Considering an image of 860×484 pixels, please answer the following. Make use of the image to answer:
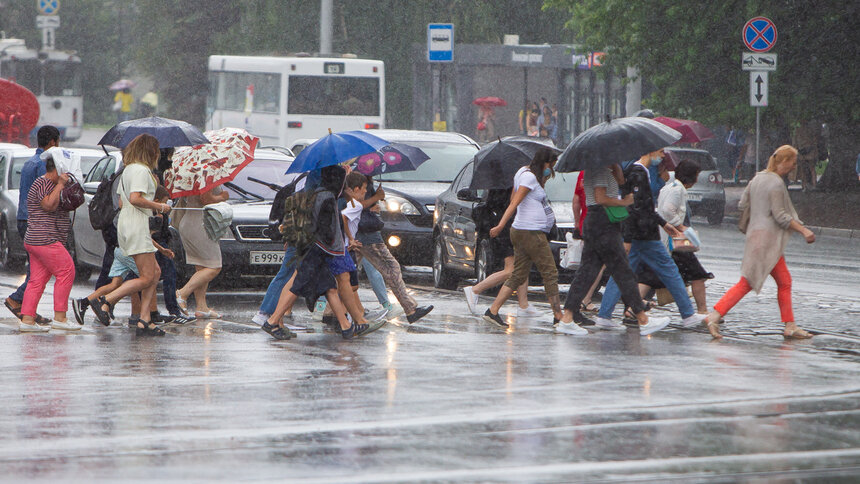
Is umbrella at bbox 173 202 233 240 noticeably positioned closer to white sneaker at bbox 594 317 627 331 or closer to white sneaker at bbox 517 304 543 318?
white sneaker at bbox 517 304 543 318

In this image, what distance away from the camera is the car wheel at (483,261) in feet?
47.7

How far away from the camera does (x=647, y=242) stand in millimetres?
12102

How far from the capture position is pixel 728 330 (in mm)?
12062

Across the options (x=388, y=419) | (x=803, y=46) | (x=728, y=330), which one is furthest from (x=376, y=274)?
(x=803, y=46)

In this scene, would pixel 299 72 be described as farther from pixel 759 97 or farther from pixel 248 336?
pixel 248 336

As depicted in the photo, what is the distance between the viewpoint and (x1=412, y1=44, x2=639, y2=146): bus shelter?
140 feet

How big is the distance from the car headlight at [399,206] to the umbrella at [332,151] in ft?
16.5

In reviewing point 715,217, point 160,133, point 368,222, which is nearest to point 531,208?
point 368,222

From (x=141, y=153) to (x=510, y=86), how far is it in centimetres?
3405

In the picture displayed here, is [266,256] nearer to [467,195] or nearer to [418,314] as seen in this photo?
[467,195]

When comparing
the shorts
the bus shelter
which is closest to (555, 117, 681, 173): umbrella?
the shorts

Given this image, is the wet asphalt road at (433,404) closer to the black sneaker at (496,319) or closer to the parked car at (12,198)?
the black sneaker at (496,319)

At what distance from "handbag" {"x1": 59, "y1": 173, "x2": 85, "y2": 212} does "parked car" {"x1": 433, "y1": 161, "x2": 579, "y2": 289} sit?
419 centimetres

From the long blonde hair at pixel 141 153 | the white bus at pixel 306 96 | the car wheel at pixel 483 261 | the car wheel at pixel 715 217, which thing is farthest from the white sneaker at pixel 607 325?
the white bus at pixel 306 96
